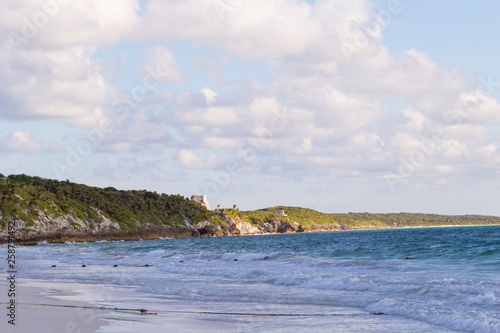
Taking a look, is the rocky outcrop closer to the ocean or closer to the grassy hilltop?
the grassy hilltop

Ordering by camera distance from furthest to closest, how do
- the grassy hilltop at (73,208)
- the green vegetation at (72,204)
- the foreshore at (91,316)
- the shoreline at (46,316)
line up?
the green vegetation at (72,204) → the grassy hilltop at (73,208) → the foreshore at (91,316) → the shoreline at (46,316)

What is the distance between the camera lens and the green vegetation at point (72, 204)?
123062 mm

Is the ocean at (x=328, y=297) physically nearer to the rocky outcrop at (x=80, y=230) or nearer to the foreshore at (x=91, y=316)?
the foreshore at (x=91, y=316)

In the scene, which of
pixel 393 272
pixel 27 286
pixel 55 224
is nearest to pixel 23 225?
pixel 55 224

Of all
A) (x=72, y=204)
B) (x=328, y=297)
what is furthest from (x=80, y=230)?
(x=328, y=297)

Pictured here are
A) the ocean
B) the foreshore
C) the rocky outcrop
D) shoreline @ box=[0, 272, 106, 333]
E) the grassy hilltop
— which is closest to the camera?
shoreline @ box=[0, 272, 106, 333]

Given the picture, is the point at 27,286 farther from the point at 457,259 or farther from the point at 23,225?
the point at 23,225

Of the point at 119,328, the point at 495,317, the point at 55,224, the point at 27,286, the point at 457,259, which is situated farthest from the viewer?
the point at 55,224

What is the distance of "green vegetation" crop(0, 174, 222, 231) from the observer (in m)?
123

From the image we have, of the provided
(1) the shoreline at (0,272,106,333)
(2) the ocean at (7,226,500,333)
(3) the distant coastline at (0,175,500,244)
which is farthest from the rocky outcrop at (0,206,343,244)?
(1) the shoreline at (0,272,106,333)

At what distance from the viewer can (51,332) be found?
1183 cm

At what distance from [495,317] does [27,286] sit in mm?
20802

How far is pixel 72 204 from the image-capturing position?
503 feet

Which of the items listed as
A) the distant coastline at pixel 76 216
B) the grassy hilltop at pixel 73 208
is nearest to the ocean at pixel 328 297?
the distant coastline at pixel 76 216
